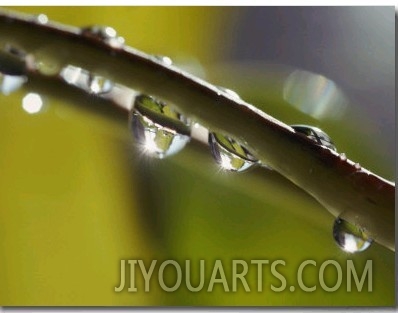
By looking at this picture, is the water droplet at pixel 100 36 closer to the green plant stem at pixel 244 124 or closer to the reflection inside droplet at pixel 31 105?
the green plant stem at pixel 244 124

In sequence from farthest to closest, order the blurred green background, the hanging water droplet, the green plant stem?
the blurred green background < the hanging water droplet < the green plant stem

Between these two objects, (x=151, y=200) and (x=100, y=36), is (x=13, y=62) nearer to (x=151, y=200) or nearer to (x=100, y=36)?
(x=100, y=36)

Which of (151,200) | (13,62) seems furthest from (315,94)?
(13,62)

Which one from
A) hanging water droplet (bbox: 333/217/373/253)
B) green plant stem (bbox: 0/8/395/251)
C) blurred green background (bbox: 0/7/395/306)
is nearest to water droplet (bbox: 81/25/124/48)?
green plant stem (bbox: 0/8/395/251)

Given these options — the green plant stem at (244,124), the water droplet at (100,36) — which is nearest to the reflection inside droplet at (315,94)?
the water droplet at (100,36)

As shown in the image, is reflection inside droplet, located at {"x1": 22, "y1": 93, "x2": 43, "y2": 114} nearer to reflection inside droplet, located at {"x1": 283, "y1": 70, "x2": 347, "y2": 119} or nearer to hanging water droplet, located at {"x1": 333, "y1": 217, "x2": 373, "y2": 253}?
reflection inside droplet, located at {"x1": 283, "y1": 70, "x2": 347, "y2": 119}

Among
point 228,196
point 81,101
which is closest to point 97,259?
point 228,196
